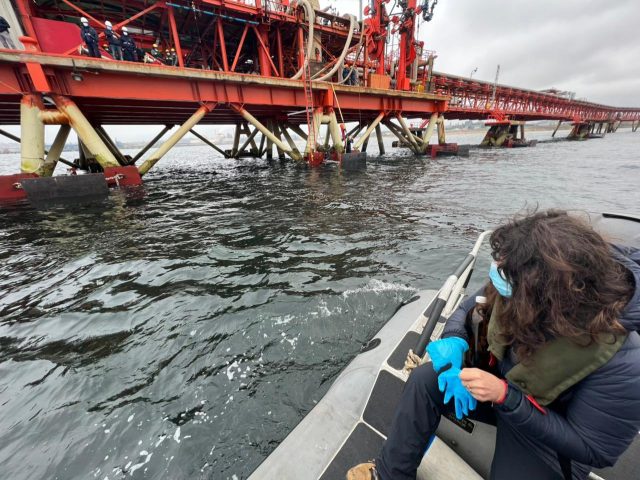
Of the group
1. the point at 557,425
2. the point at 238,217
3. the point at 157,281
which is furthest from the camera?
the point at 238,217

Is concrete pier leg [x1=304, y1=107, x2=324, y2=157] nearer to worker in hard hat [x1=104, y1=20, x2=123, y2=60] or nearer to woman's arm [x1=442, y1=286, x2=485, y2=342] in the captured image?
worker in hard hat [x1=104, y1=20, x2=123, y2=60]

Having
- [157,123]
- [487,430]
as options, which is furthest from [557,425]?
[157,123]

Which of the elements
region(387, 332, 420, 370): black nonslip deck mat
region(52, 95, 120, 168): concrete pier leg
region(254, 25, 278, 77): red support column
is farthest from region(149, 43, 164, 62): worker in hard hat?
region(387, 332, 420, 370): black nonslip deck mat

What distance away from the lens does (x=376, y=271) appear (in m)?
4.11

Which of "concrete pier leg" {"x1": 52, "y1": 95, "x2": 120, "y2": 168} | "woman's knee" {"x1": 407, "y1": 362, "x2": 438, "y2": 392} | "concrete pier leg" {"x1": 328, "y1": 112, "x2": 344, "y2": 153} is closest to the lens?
"woman's knee" {"x1": 407, "y1": 362, "x2": 438, "y2": 392}

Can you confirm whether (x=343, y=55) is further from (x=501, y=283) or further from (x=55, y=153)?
(x=501, y=283)

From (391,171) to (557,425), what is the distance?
1376 centimetres

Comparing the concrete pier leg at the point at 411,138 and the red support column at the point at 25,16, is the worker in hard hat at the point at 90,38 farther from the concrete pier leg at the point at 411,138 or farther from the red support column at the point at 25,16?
the concrete pier leg at the point at 411,138

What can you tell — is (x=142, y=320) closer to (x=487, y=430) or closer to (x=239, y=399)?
(x=239, y=399)

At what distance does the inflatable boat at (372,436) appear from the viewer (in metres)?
1.43

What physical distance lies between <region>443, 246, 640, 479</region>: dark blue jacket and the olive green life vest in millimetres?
49

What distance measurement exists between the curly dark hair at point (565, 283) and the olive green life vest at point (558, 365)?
26 mm

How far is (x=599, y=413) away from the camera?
3.47 ft

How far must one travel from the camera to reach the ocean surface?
1939mm
